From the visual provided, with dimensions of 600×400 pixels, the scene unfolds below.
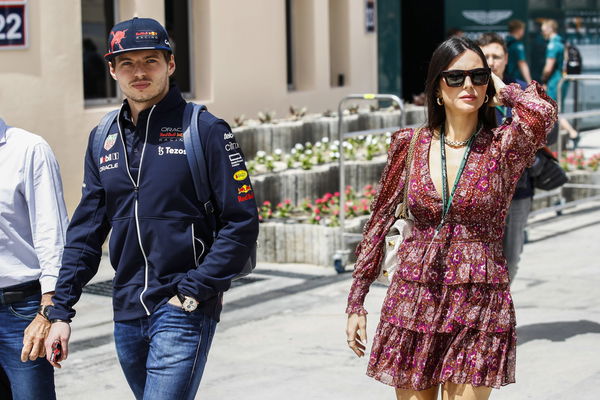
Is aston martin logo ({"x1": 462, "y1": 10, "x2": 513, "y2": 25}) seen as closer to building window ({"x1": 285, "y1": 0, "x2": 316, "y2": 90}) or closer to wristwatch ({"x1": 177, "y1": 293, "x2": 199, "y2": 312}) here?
building window ({"x1": 285, "y1": 0, "x2": 316, "y2": 90})

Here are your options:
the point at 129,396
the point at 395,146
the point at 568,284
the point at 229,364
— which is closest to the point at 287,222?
the point at 568,284

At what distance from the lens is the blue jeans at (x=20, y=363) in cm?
436

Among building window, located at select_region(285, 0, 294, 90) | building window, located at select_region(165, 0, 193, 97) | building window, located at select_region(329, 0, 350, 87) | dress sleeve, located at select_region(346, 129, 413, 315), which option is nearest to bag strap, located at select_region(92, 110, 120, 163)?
dress sleeve, located at select_region(346, 129, 413, 315)

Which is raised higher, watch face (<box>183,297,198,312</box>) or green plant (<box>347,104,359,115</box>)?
green plant (<box>347,104,359,115</box>)

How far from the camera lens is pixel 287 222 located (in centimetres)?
1066

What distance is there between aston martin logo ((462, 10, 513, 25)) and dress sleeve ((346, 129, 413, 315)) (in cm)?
1677

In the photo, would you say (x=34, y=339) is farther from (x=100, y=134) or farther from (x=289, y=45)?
(x=289, y=45)

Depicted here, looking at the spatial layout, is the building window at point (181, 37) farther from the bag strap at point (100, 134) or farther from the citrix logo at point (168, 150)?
the citrix logo at point (168, 150)

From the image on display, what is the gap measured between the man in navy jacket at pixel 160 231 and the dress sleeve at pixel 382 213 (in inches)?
24.4

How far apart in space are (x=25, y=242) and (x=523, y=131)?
192 cm

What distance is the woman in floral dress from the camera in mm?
4207

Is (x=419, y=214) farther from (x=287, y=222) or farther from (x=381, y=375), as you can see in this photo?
(x=287, y=222)

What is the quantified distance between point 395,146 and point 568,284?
5.29 meters

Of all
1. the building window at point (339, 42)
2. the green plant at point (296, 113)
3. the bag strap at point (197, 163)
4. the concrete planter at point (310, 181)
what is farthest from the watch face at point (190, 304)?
the building window at point (339, 42)
